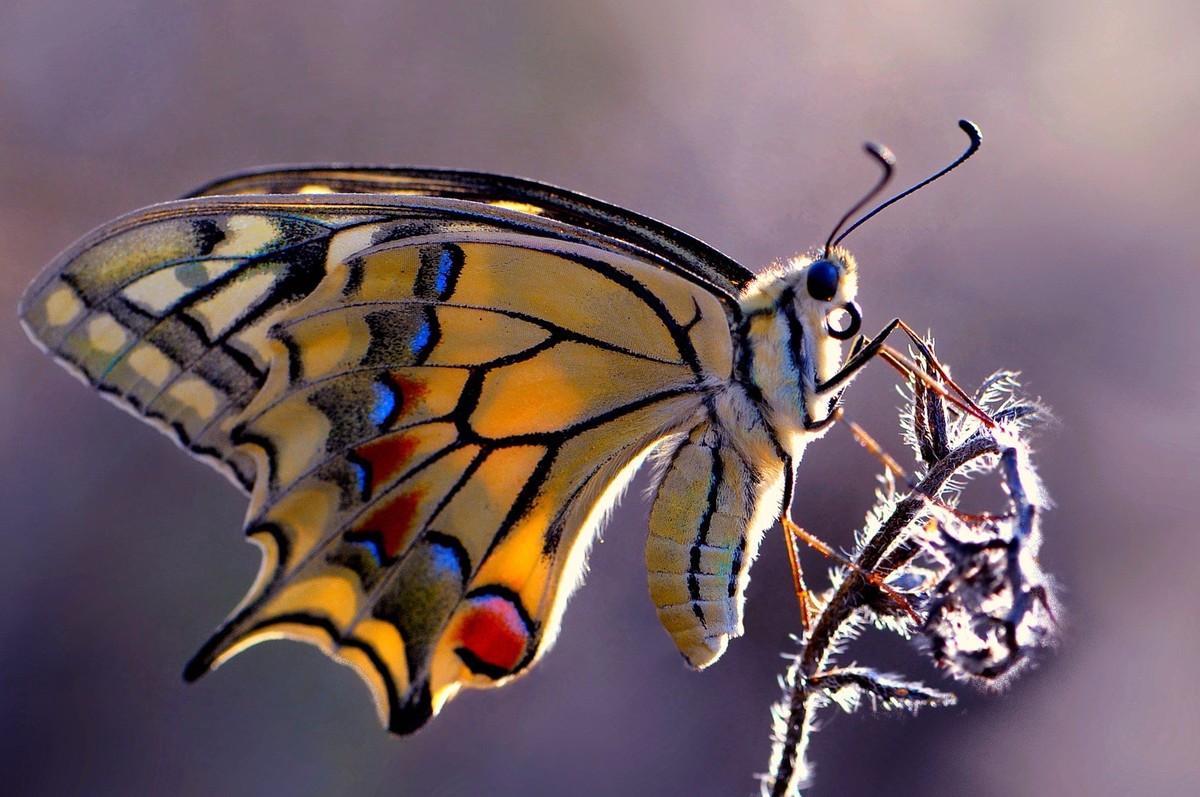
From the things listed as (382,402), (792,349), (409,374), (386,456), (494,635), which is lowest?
(494,635)

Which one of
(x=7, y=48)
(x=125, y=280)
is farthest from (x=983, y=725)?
(x=7, y=48)

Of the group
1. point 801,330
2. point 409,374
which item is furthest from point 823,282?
point 409,374

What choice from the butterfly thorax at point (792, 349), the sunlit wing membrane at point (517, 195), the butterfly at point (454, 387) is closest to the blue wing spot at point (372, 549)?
the butterfly at point (454, 387)

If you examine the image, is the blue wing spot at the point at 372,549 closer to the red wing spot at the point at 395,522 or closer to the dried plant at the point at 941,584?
the red wing spot at the point at 395,522

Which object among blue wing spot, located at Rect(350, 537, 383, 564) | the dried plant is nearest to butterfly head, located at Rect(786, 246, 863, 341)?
the dried plant

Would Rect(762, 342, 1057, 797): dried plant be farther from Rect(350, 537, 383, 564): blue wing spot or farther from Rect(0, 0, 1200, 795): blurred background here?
Rect(0, 0, 1200, 795): blurred background

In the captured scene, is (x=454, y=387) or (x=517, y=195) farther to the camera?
(x=517, y=195)

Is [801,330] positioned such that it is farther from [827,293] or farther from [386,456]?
[386,456]
